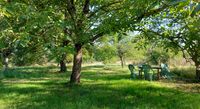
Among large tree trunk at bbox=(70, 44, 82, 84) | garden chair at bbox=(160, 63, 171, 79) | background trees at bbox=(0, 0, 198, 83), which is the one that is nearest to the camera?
background trees at bbox=(0, 0, 198, 83)

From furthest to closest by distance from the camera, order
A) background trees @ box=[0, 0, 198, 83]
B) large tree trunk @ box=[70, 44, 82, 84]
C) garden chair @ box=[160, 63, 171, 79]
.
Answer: garden chair @ box=[160, 63, 171, 79]
large tree trunk @ box=[70, 44, 82, 84]
background trees @ box=[0, 0, 198, 83]

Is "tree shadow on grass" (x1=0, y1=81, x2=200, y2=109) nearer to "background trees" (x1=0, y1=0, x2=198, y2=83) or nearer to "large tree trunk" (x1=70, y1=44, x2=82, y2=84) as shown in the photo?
"background trees" (x1=0, y1=0, x2=198, y2=83)

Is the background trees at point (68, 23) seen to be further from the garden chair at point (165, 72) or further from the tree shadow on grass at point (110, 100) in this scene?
the garden chair at point (165, 72)

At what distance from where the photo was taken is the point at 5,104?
36.4ft

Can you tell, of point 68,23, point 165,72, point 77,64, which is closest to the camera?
point 68,23

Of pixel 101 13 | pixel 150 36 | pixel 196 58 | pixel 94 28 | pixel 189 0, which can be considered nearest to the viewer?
pixel 189 0

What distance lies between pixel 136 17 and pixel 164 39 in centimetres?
401

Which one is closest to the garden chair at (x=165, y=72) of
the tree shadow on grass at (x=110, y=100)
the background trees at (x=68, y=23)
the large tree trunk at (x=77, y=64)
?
the background trees at (x=68, y=23)

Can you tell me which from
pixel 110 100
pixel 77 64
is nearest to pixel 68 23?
pixel 110 100

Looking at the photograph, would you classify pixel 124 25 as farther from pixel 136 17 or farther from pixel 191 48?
pixel 191 48

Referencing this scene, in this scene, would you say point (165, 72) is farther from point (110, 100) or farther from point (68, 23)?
point (110, 100)

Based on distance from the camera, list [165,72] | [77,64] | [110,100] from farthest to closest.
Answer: [165,72] → [77,64] → [110,100]

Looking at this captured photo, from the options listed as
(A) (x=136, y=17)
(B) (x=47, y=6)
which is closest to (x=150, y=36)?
(A) (x=136, y=17)

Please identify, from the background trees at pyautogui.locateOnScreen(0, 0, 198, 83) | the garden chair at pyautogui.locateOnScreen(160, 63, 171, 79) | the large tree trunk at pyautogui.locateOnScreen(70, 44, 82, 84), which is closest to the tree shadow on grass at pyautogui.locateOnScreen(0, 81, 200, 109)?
the background trees at pyautogui.locateOnScreen(0, 0, 198, 83)
